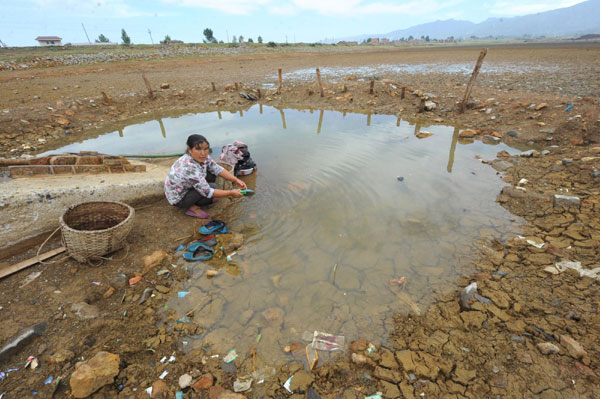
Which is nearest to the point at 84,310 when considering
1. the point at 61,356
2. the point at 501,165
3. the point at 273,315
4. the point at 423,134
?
the point at 61,356

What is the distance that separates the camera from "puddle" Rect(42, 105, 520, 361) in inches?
113

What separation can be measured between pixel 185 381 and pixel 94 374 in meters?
0.70

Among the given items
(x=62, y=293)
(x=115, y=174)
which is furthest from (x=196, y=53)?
(x=62, y=293)

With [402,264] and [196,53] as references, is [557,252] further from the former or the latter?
[196,53]

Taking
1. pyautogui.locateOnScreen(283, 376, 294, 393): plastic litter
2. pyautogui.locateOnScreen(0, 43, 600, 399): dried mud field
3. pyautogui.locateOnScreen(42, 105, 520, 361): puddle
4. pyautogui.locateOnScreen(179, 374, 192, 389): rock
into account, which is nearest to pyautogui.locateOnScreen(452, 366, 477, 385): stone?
pyautogui.locateOnScreen(0, 43, 600, 399): dried mud field

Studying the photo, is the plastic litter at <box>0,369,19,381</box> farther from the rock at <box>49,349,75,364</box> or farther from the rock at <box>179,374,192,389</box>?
the rock at <box>179,374,192,389</box>

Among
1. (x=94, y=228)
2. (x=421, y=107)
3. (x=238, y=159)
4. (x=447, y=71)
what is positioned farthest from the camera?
(x=447, y=71)

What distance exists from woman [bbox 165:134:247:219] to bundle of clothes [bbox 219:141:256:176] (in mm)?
1448

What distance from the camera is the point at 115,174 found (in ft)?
15.7

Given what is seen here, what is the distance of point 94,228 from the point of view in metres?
3.70

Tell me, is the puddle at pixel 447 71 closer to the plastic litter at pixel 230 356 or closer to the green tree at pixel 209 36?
the plastic litter at pixel 230 356

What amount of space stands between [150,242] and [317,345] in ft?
9.37

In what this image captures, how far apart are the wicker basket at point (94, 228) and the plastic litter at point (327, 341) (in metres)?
2.67

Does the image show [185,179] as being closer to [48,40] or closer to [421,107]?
[421,107]
